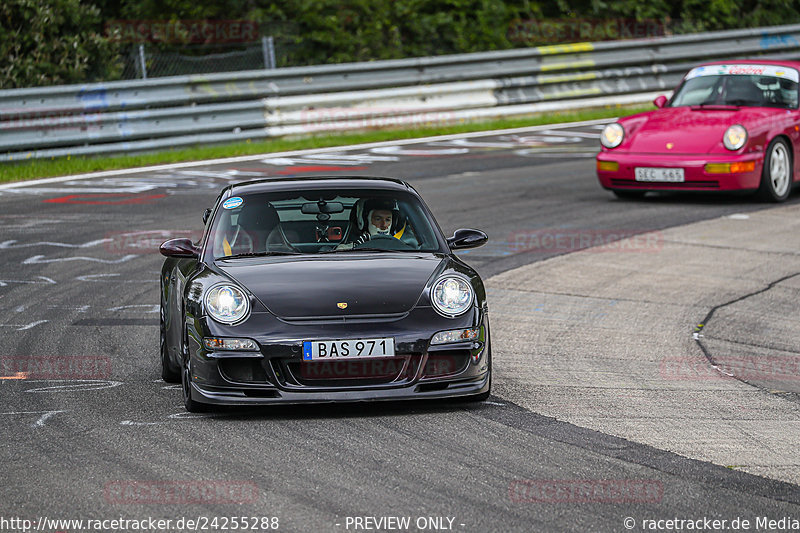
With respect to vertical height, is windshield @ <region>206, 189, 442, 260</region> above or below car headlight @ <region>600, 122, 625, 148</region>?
above

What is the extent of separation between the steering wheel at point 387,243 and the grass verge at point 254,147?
9787 mm

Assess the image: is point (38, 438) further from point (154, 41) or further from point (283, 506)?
point (154, 41)

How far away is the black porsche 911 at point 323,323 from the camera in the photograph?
5.95 meters

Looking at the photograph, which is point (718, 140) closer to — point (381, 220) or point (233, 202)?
point (381, 220)

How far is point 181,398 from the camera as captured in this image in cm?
663

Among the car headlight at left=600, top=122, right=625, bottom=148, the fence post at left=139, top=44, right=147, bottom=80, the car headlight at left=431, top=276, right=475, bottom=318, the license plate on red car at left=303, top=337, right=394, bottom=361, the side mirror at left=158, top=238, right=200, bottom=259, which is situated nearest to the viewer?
the license plate on red car at left=303, top=337, right=394, bottom=361

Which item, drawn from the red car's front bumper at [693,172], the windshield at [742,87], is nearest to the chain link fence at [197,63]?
the windshield at [742,87]

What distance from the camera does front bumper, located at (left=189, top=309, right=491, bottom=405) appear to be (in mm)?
5941

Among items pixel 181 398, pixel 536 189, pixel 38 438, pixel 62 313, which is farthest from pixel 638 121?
pixel 38 438

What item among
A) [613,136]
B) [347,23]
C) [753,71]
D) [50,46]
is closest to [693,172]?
[613,136]

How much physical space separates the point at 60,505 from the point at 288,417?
157 cm

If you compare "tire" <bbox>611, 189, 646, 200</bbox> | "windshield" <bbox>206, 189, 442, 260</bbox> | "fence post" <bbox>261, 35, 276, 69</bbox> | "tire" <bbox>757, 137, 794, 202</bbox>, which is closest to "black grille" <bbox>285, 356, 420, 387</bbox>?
"windshield" <bbox>206, 189, 442, 260</bbox>

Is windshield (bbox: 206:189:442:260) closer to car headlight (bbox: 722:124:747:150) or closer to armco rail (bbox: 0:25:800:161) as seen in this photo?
car headlight (bbox: 722:124:747:150)

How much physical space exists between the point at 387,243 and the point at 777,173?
8.04 m
